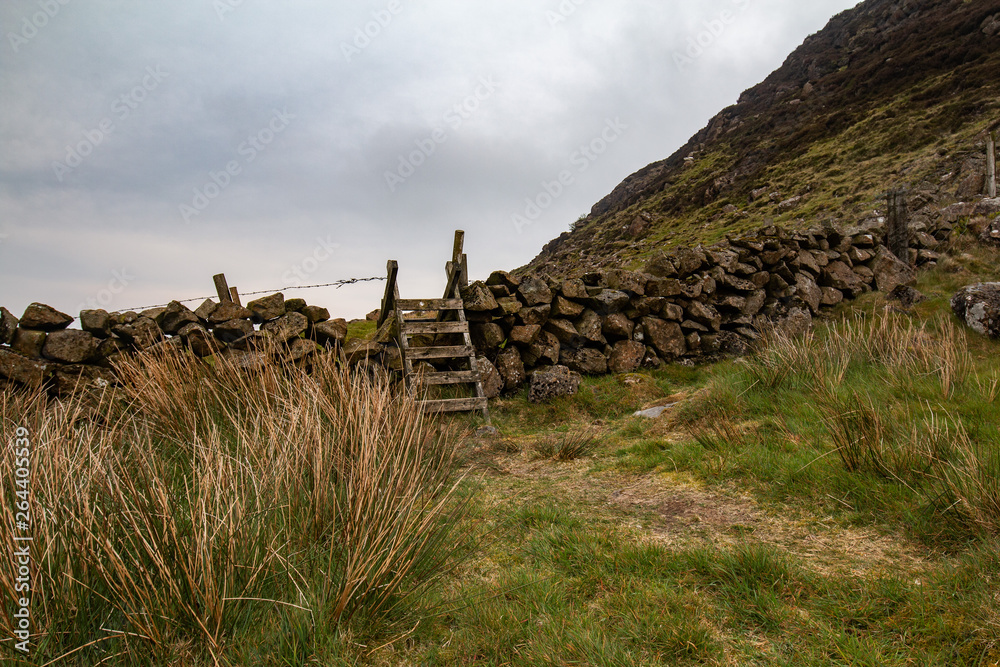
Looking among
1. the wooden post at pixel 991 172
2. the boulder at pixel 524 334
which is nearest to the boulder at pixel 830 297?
the boulder at pixel 524 334

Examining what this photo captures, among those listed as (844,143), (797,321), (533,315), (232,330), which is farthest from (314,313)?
(844,143)

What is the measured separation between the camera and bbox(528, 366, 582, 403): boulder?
Answer: 640 cm

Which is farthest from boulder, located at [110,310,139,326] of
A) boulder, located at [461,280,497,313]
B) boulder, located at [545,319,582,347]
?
boulder, located at [545,319,582,347]

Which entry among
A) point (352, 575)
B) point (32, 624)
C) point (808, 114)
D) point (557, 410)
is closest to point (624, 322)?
point (557, 410)

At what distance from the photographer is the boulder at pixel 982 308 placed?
5.70 m

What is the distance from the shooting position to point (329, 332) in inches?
239

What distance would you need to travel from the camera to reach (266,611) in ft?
5.79

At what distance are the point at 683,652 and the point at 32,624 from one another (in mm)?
2013

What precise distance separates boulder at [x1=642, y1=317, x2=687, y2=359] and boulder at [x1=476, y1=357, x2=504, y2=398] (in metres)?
2.36

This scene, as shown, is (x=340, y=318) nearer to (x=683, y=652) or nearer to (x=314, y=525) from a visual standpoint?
(x=314, y=525)

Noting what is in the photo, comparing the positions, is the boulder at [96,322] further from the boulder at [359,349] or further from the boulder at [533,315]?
the boulder at [533,315]

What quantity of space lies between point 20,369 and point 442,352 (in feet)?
13.3

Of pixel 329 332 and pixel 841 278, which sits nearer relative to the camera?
pixel 329 332

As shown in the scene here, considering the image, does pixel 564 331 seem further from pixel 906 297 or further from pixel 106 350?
pixel 906 297
